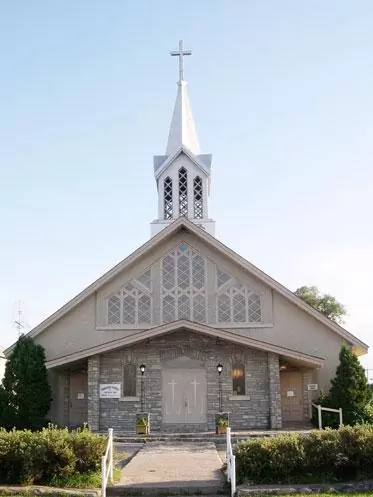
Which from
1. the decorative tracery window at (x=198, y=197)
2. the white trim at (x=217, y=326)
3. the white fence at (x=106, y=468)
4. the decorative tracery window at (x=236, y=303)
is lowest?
the white fence at (x=106, y=468)

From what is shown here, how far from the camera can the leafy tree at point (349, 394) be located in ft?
80.4

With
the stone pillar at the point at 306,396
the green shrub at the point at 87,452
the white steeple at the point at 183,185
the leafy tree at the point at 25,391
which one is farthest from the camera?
the white steeple at the point at 183,185

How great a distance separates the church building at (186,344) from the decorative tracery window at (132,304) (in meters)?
0.04

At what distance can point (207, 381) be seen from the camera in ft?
81.6

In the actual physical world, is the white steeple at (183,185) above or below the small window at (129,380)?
above

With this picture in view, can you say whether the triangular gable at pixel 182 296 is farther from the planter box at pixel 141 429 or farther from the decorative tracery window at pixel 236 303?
the planter box at pixel 141 429

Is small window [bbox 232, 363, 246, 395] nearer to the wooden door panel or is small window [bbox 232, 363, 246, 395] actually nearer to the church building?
the church building

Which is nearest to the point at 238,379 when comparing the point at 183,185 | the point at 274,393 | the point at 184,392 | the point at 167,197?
the point at 274,393

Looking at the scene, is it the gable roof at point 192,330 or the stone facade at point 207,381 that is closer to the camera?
the gable roof at point 192,330

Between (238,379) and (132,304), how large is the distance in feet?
17.5

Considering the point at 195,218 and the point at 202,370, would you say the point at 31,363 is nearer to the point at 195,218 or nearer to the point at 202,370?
the point at 202,370

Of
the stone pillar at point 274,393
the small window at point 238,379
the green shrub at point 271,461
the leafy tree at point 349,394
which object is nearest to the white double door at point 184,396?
the small window at point 238,379

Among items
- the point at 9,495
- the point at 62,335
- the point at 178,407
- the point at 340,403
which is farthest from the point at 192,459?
the point at 62,335

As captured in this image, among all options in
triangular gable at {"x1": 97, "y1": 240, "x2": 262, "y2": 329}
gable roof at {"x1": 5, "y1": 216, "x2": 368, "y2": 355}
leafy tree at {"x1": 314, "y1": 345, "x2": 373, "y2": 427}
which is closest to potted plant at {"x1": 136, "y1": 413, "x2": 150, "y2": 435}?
triangular gable at {"x1": 97, "y1": 240, "x2": 262, "y2": 329}
